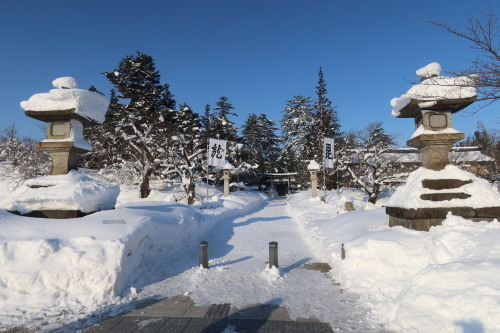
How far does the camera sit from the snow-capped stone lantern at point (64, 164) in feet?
22.1

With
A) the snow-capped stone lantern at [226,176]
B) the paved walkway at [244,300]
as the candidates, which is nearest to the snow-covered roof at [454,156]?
the snow-capped stone lantern at [226,176]

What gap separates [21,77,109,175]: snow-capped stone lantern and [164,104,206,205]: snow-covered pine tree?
13191mm

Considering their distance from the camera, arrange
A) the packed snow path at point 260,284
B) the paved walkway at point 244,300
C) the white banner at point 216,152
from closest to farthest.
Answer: the paved walkway at point 244,300
the packed snow path at point 260,284
the white banner at point 216,152

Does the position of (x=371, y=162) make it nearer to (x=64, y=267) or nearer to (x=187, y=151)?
(x=187, y=151)

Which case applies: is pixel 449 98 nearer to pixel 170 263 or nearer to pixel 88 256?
pixel 170 263

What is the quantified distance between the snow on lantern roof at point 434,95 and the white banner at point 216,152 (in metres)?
15.0

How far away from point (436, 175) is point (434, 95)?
79.4 inches

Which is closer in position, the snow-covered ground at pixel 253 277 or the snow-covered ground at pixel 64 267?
the snow-covered ground at pixel 253 277

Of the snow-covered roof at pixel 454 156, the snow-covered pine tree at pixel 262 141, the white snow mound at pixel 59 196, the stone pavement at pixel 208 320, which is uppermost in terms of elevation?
the snow-covered pine tree at pixel 262 141

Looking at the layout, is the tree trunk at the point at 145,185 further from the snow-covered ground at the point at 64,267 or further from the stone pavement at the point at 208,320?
the stone pavement at the point at 208,320

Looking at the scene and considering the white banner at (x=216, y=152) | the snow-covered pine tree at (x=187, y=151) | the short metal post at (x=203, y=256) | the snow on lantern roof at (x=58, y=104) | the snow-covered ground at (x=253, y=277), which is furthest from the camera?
the snow-covered pine tree at (x=187, y=151)

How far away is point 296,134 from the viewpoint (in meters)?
51.4

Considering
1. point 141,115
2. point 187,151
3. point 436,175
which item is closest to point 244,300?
point 436,175

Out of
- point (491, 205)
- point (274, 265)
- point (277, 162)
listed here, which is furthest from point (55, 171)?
point (277, 162)
